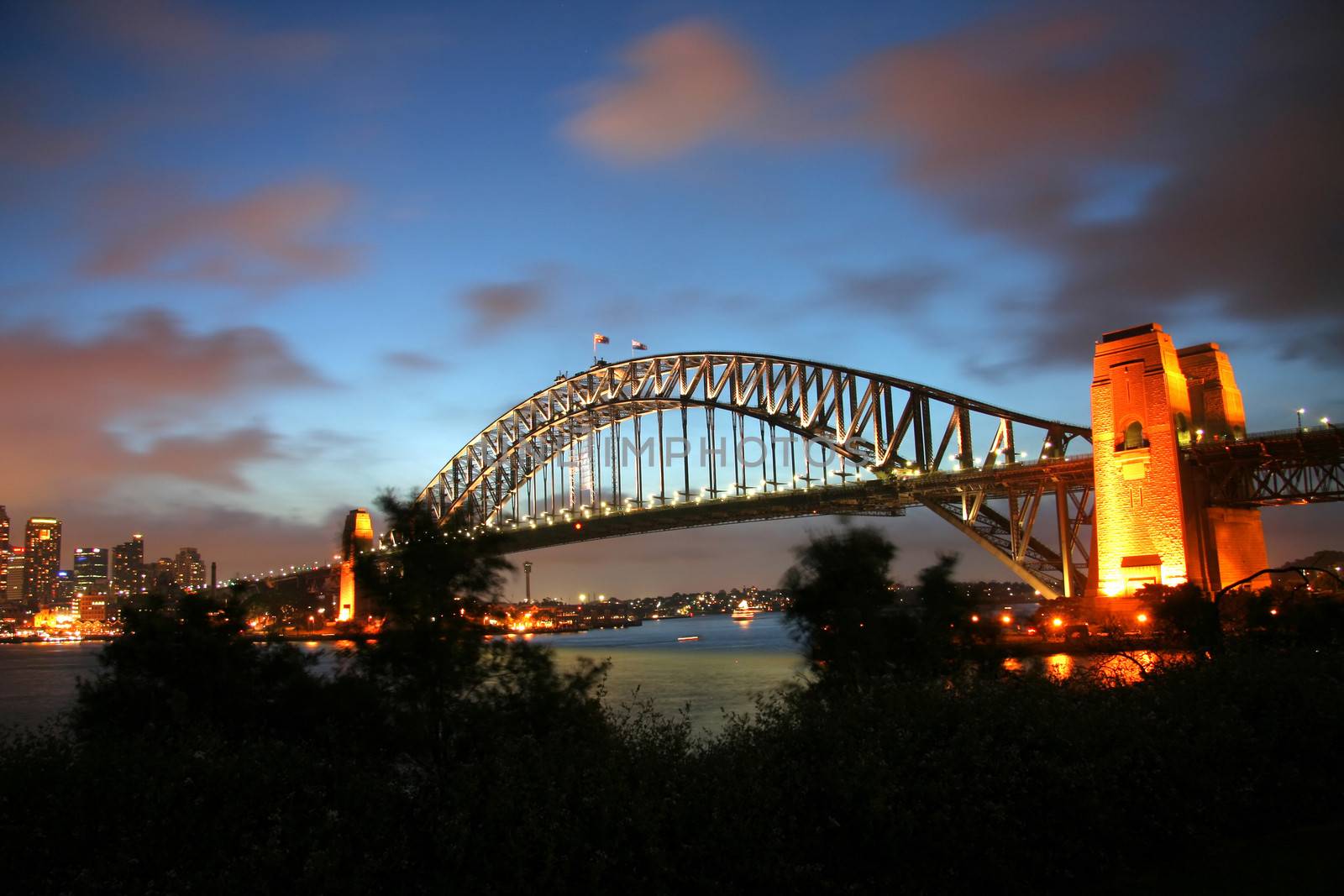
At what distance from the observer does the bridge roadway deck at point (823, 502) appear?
4247cm

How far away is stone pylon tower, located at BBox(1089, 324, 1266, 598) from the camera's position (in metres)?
35.4

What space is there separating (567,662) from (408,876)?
4847 centimetres

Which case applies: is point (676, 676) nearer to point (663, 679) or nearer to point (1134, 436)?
point (663, 679)

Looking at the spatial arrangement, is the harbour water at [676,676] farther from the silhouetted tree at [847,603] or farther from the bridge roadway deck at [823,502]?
the bridge roadway deck at [823,502]

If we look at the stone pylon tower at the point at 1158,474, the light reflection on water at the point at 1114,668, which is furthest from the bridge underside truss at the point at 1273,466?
the light reflection on water at the point at 1114,668

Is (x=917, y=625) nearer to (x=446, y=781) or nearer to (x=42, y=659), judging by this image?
(x=446, y=781)

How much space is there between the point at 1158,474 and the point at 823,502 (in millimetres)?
17685

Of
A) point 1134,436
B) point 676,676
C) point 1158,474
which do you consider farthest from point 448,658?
point 676,676

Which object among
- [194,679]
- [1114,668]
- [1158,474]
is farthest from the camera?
[1158,474]

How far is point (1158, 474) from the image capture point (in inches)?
1410

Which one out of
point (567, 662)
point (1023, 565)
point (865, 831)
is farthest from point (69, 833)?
point (567, 662)

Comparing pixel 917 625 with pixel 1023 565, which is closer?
pixel 917 625

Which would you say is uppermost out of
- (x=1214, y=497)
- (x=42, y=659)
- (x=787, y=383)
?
(x=787, y=383)

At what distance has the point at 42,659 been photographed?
286ft
